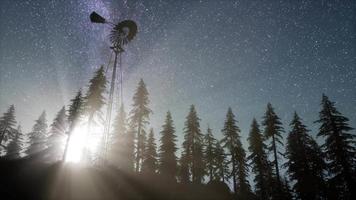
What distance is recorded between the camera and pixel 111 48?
68.6 feet

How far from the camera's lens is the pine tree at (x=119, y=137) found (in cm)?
3592

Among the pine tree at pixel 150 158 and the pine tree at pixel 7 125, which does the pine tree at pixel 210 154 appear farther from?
the pine tree at pixel 7 125

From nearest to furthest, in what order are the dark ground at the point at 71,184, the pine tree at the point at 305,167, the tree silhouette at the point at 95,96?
the dark ground at the point at 71,184 → the pine tree at the point at 305,167 → the tree silhouette at the point at 95,96

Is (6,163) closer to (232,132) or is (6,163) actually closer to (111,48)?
(111,48)

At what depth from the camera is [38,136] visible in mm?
47594

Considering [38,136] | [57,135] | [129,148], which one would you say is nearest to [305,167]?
[129,148]

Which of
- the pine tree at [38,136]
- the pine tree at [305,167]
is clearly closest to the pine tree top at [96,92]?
Result: the pine tree at [38,136]

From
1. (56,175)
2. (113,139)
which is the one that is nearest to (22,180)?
(56,175)

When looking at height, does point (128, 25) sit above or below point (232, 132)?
above

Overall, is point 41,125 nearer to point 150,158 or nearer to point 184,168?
point 150,158

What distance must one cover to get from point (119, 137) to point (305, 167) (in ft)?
96.4

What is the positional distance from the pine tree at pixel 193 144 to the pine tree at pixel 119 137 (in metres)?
10.9

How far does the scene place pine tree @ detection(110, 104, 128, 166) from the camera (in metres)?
35.9

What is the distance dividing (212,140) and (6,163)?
1324 inches
